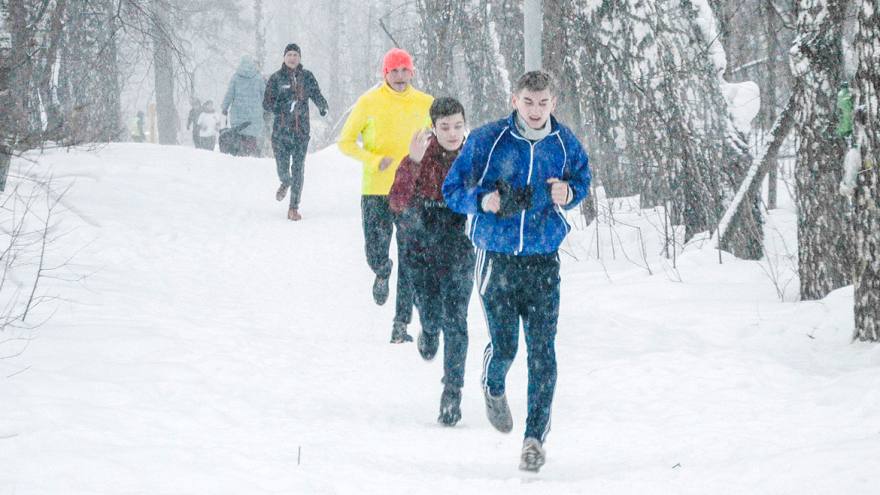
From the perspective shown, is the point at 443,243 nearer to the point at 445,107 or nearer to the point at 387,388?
the point at 445,107

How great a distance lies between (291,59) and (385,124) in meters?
5.73

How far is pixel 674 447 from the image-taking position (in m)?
4.61

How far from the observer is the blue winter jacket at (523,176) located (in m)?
4.30

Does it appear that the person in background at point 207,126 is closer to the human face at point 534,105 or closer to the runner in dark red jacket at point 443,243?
the runner in dark red jacket at point 443,243

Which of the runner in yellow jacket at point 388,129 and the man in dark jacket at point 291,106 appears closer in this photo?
the runner in yellow jacket at point 388,129

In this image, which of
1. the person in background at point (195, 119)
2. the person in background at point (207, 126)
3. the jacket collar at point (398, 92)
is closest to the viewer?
the jacket collar at point (398, 92)

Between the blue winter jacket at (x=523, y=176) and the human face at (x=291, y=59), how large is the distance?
8242mm

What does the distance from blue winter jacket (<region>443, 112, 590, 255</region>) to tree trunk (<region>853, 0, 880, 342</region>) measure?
2072 mm

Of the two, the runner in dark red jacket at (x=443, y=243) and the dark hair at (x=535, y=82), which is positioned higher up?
the dark hair at (x=535, y=82)

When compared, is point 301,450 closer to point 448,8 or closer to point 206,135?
point 448,8

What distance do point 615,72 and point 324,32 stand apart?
207 feet

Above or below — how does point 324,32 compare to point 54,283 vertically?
above

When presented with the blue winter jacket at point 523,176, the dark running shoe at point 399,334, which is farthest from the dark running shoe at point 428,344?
the blue winter jacket at point 523,176

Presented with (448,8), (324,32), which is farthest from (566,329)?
(324,32)
